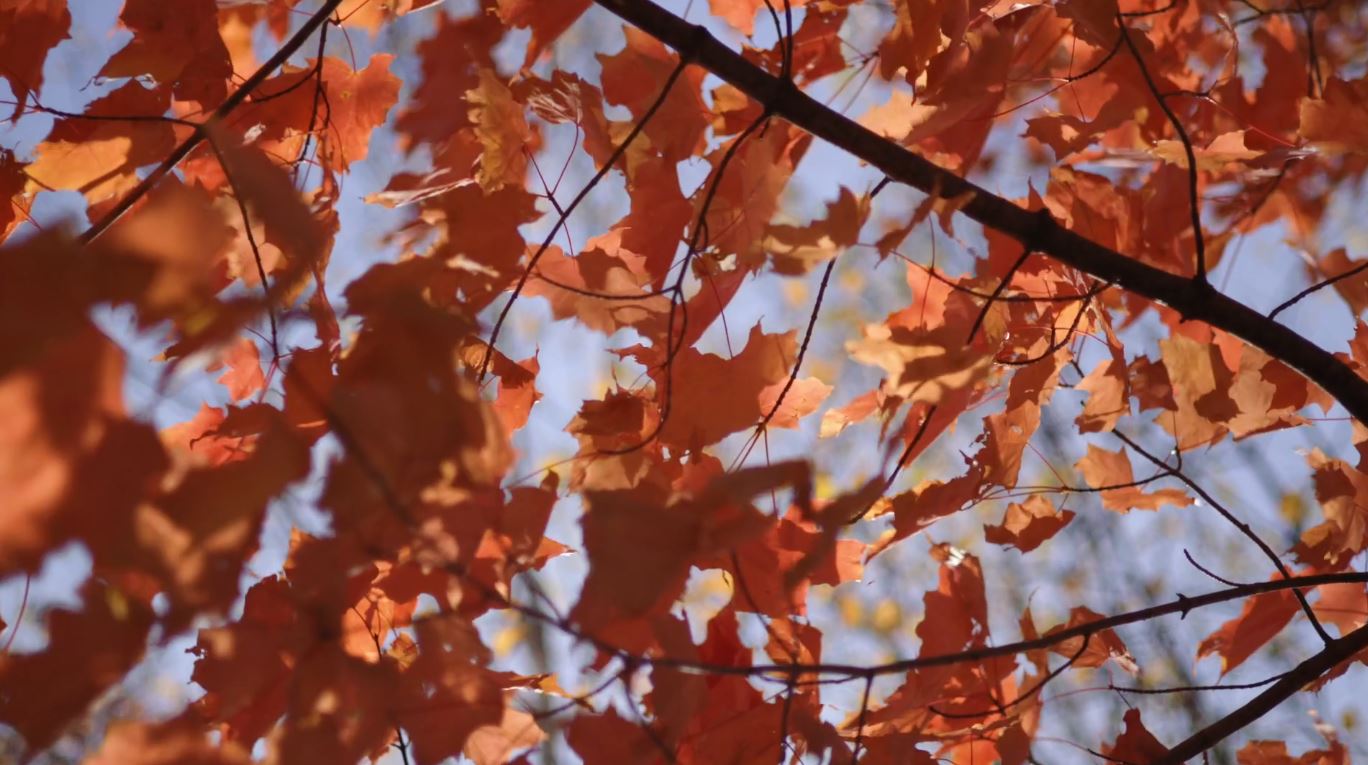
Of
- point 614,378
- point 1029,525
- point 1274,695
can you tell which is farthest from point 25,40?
point 1274,695

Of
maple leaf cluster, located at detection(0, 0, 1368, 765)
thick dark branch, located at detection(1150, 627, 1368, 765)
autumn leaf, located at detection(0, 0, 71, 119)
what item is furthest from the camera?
autumn leaf, located at detection(0, 0, 71, 119)

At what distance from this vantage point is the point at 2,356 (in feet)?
1.17

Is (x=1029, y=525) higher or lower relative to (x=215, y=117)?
lower

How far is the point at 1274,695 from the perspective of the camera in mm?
759

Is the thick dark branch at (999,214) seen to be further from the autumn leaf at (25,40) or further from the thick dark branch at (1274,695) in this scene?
the autumn leaf at (25,40)

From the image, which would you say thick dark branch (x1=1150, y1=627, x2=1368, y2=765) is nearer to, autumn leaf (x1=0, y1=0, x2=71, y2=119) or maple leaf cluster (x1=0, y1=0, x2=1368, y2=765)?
maple leaf cluster (x1=0, y1=0, x2=1368, y2=765)

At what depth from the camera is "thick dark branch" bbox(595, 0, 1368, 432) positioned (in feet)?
2.36

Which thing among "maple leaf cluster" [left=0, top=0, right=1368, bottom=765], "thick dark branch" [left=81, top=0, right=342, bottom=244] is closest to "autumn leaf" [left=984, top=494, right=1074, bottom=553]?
"maple leaf cluster" [left=0, top=0, right=1368, bottom=765]

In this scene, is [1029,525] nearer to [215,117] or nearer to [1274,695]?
[1274,695]

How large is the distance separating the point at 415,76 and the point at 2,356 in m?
0.79

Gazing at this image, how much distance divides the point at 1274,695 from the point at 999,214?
432 millimetres

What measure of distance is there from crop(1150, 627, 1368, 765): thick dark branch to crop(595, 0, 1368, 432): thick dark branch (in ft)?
0.58

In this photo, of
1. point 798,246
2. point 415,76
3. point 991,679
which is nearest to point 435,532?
point 798,246

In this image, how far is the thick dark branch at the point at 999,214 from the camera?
0.72 meters
